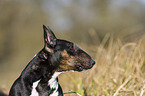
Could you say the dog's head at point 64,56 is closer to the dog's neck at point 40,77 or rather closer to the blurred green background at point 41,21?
the dog's neck at point 40,77

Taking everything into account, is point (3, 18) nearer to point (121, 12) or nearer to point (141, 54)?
point (121, 12)

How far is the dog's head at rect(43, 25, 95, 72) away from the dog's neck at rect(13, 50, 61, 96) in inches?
2.6

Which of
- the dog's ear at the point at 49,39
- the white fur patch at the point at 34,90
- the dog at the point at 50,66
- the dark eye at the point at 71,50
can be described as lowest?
the white fur patch at the point at 34,90

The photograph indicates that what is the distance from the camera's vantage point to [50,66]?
1910mm

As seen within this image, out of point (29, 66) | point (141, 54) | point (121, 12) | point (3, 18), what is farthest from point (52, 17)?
point (29, 66)

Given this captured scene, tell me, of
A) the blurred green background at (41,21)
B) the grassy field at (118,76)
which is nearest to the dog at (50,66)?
the grassy field at (118,76)

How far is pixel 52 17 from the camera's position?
18.6 m

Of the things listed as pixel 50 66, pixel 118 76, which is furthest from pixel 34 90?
pixel 118 76

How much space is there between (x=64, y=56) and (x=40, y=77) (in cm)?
30

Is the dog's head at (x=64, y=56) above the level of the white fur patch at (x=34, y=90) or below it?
above

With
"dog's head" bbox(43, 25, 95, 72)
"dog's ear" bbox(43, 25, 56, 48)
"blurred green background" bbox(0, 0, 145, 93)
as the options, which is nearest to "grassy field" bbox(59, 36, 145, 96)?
"dog's head" bbox(43, 25, 95, 72)

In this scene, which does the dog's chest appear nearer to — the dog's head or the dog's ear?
the dog's head

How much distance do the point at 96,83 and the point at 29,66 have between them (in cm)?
161

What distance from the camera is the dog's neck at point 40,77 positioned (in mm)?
1929
